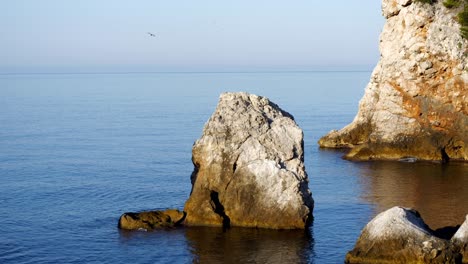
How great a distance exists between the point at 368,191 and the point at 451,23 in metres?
21.5

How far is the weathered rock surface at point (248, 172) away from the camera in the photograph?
42312 mm

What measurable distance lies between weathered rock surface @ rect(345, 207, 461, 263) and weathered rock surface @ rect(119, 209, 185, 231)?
11.6m

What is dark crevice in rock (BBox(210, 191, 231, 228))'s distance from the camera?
142 feet

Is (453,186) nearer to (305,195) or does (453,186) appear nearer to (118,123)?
(305,195)

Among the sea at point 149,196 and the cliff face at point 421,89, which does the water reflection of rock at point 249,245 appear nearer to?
the sea at point 149,196

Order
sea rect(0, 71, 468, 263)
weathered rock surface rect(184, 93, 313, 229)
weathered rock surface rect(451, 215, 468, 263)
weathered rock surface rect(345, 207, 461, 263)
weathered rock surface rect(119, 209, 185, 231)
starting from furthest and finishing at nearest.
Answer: weathered rock surface rect(119, 209, 185, 231), weathered rock surface rect(184, 93, 313, 229), sea rect(0, 71, 468, 263), weathered rock surface rect(451, 215, 468, 263), weathered rock surface rect(345, 207, 461, 263)

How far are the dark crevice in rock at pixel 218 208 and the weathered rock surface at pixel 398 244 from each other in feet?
30.4

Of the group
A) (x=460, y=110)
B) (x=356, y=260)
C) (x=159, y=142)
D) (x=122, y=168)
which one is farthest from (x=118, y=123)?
(x=356, y=260)

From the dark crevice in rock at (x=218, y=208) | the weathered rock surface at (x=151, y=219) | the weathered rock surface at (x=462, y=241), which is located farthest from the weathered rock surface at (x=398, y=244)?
the weathered rock surface at (x=151, y=219)

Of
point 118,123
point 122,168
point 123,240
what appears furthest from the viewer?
point 118,123

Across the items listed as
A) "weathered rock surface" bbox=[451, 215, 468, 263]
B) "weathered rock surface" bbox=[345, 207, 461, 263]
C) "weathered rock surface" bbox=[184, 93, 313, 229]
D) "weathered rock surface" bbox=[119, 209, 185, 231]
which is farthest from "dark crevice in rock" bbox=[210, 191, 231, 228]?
"weathered rock surface" bbox=[451, 215, 468, 263]

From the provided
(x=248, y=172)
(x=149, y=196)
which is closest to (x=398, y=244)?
(x=248, y=172)

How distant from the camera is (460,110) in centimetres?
6756

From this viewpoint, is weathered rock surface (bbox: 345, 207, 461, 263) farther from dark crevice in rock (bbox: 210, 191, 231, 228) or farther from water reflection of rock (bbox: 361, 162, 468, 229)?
dark crevice in rock (bbox: 210, 191, 231, 228)
